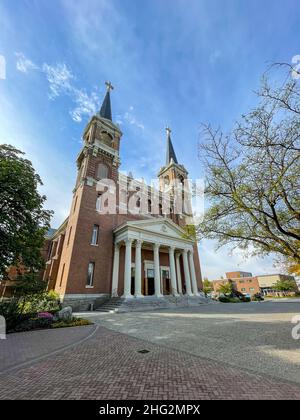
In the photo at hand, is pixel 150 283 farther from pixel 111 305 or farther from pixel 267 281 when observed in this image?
pixel 267 281

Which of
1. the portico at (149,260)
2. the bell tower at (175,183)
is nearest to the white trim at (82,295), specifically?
the portico at (149,260)

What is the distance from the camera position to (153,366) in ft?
16.2

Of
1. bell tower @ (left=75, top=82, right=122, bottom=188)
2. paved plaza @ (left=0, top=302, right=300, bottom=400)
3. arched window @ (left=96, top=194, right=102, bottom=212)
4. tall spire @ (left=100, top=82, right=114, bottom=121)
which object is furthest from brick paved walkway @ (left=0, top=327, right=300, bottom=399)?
tall spire @ (left=100, top=82, right=114, bottom=121)

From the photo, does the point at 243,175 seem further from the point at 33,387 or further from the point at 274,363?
the point at 33,387

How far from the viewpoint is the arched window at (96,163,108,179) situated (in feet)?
84.2

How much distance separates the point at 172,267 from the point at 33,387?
71.2 ft

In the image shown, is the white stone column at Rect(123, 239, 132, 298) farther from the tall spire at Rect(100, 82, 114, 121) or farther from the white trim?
the tall spire at Rect(100, 82, 114, 121)

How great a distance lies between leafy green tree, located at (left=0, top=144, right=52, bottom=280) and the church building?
6544 mm

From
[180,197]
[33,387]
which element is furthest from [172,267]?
[33,387]

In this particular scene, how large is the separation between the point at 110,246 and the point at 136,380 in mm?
18989

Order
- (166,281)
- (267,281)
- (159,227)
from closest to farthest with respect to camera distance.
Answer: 1. (159,227)
2. (166,281)
3. (267,281)

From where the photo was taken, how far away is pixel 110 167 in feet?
88.9

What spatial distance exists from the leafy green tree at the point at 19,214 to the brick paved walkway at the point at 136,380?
348 inches

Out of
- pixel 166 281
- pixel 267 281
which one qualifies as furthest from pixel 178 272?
pixel 267 281
